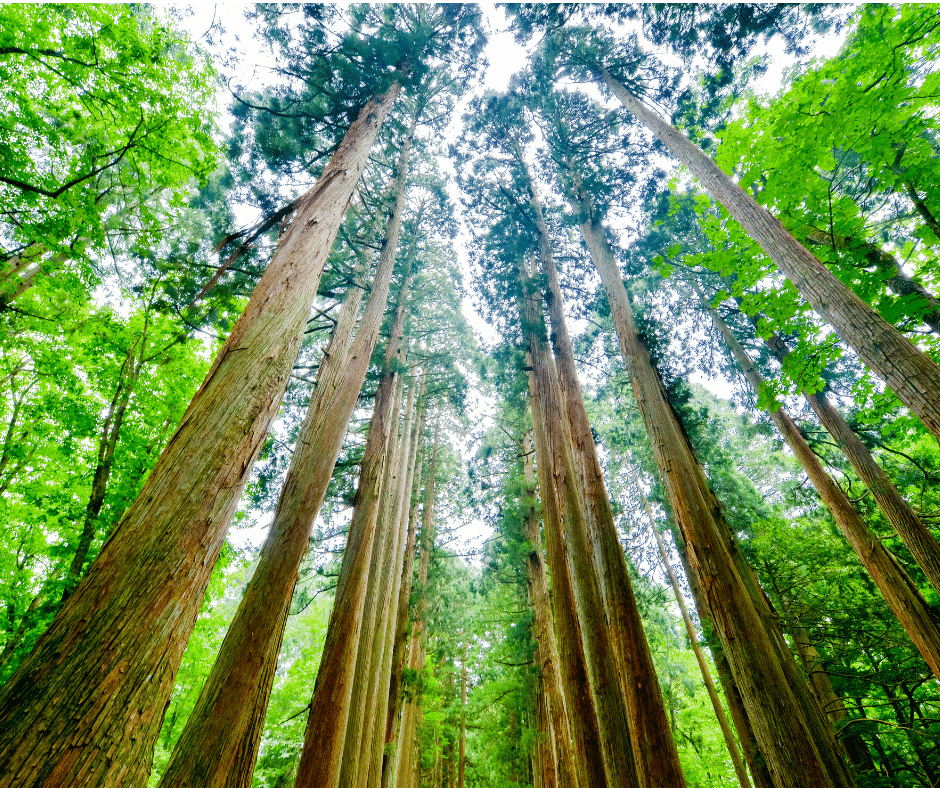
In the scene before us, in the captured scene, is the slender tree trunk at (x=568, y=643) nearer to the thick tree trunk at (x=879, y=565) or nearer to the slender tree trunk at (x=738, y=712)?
the slender tree trunk at (x=738, y=712)

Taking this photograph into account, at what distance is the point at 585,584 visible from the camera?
4.65 meters

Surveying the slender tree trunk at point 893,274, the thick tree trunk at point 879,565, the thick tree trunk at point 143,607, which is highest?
the slender tree trunk at point 893,274

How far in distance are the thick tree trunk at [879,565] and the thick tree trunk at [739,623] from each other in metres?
1.70

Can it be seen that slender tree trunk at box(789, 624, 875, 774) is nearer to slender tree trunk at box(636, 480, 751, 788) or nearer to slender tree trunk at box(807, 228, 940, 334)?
slender tree trunk at box(636, 480, 751, 788)

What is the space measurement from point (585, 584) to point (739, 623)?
1550 millimetres

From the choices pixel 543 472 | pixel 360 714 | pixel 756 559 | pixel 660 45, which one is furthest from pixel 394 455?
pixel 660 45

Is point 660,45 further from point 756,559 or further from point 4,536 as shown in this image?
point 4,536

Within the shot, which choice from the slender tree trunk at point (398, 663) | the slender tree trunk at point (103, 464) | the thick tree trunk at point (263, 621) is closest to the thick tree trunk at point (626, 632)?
the thick tree trunk at point (263, 621)

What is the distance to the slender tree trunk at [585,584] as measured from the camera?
3.69 m

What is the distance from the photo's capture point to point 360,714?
4.28 metres

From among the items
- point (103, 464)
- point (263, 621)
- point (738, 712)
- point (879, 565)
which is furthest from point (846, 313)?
point (103, 464)

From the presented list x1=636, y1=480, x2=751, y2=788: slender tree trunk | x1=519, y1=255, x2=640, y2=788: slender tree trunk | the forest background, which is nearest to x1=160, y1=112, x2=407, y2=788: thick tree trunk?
the forest background

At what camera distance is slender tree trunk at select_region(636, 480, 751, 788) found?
9.28m

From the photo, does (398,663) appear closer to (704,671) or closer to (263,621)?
(263,621)
